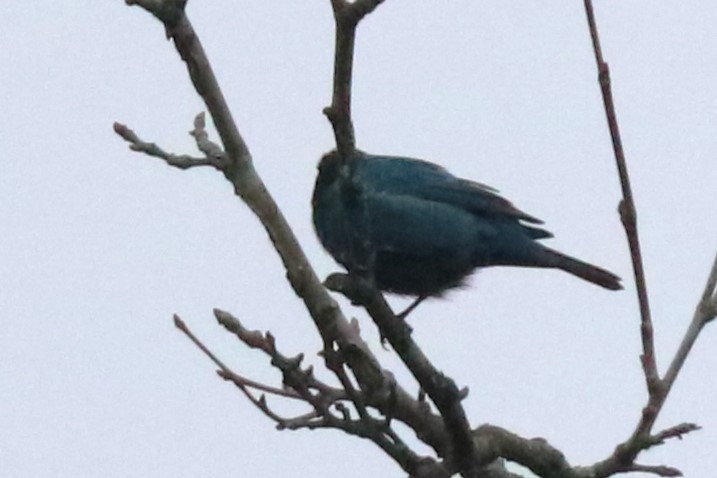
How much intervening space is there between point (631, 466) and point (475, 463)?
21.8 inches

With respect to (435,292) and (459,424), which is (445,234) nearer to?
(435,292)

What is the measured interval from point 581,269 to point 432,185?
886 millimetres

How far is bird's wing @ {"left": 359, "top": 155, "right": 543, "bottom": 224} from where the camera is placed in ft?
25.5

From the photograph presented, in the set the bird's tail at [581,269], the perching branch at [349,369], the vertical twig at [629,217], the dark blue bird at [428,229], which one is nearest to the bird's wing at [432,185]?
the dark blue bird at [428,229]

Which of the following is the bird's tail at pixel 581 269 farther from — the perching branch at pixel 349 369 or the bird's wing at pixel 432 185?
the perching branch at pixel 349 369

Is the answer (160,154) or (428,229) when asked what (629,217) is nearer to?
(160,154)

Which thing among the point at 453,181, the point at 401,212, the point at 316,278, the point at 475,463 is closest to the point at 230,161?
the point at 316,278

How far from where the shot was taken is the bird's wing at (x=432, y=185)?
25.5ft

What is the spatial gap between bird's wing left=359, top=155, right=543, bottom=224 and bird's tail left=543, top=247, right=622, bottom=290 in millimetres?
194

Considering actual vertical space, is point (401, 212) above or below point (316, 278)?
above

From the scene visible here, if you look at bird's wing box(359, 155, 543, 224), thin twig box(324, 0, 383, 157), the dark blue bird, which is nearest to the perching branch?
thin twig box(324, 0, 383, 157)

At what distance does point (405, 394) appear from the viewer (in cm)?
548

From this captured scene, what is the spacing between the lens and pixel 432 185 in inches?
317

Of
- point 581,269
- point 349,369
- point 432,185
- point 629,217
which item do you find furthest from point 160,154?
point 581,269
